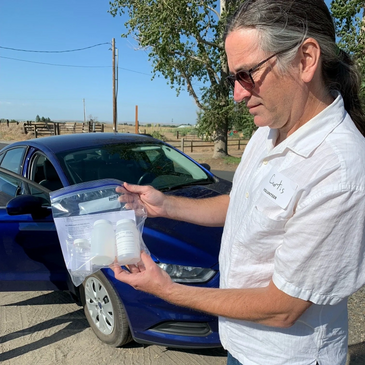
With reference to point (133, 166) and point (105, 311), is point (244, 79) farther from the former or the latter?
point (133, 166)

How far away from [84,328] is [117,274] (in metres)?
2.00

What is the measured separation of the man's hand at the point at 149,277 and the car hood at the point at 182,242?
1.09 meters

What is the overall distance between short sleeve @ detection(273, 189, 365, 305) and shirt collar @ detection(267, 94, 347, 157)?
0.55 ft

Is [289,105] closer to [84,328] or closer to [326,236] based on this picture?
[326,236]

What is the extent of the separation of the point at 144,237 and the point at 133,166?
1239 mm

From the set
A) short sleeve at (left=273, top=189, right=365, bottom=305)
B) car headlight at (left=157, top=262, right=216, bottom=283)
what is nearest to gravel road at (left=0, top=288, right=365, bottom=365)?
car headlight at (left=157, top=262, right=216, bottom=283)

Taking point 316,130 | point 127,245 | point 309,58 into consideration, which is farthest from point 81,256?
point 309,58

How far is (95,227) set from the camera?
1346 mm

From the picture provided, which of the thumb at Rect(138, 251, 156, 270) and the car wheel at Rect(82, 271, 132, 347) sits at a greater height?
the thumb at Rect(138, 251, 156, 270)

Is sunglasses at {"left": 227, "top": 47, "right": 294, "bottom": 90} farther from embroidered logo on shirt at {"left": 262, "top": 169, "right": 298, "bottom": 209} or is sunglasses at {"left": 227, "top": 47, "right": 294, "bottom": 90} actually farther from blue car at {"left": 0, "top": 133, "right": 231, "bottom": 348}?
blue car at {"left": 0, "top": 133, "right": 231, "bottom": 348}

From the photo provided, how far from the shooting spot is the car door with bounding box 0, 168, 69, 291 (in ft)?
9.59

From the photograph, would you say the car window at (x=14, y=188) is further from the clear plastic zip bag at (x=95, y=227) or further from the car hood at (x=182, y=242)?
the clear plastic zip bag at (x=95, y=227)

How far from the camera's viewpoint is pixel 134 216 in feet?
4.96

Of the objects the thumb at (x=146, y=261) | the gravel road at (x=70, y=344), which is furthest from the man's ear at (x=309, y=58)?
the gravel road at (x=70, y=344)
